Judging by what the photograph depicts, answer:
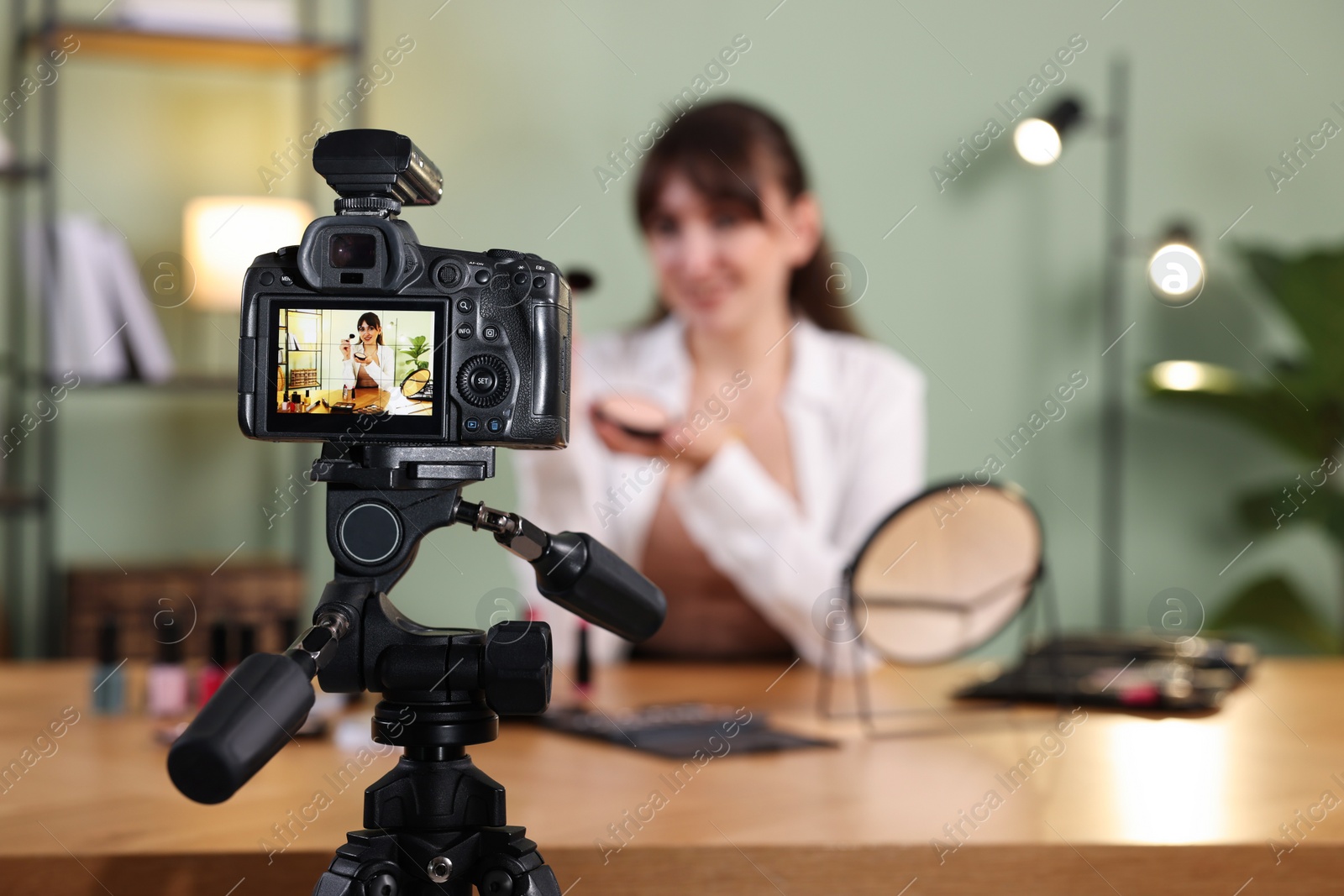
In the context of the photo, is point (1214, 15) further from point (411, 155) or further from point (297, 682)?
point (297, 682)

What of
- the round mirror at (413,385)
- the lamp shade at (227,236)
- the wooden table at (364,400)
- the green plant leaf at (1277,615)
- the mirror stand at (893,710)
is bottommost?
the green plant leaf at (1277,615)

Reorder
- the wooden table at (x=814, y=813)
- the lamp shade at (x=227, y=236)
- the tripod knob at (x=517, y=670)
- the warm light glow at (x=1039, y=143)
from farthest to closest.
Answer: the lamp shade at (x=227, y=236) → the warm light glow at (x=1039, y=143) → the wooden table at (x=814, y=813) → the tripod knob at (x=517, y=670)

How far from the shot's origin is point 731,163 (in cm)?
247

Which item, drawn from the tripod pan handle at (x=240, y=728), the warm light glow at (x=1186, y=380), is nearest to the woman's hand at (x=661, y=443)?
the tripod pan handle at (x=240, y=728)

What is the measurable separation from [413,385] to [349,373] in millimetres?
30

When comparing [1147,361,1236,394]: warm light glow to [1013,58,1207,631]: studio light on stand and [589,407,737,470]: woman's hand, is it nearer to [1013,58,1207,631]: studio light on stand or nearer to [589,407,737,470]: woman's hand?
[1013,58,1207,631]: studio light on stand

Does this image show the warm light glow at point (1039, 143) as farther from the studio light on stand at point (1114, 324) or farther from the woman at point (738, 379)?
the studio light on stand at point (1114, 324)

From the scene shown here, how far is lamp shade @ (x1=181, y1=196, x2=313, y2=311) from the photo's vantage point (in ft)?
7.86

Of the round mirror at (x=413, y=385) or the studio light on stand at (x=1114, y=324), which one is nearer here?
the round mirror at (x=413, y=385)

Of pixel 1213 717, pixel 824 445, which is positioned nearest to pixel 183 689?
pixel 1213 717

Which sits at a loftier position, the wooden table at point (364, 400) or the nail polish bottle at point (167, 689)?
the wooden table at point (364, 400)

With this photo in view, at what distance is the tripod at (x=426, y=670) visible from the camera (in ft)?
1.83

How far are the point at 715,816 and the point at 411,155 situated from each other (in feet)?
1.72

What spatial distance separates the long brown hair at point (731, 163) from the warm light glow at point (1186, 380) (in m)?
0.77
